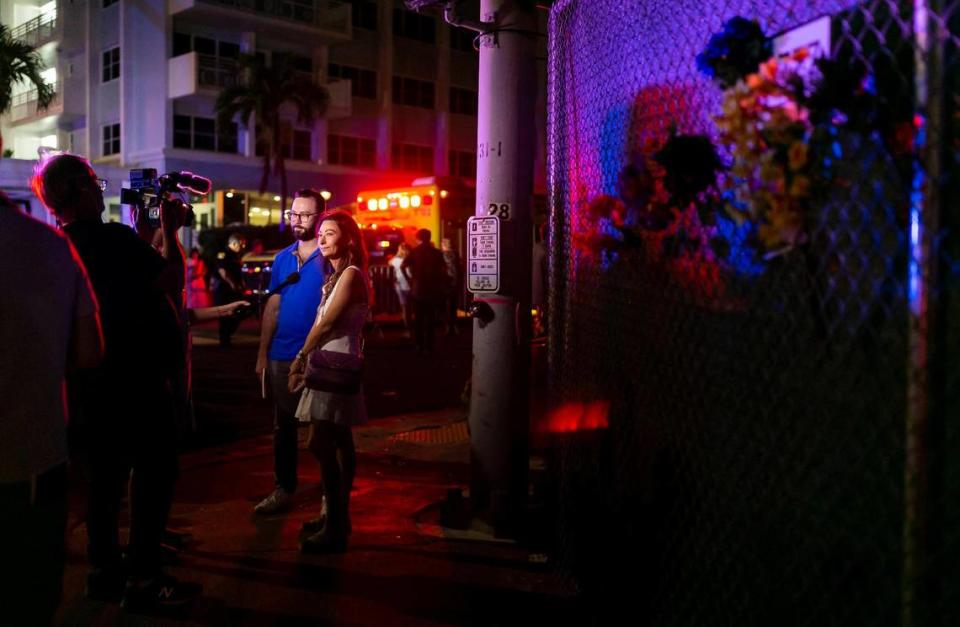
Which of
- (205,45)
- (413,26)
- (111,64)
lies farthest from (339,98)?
(111,64)

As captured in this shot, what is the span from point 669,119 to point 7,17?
151ft

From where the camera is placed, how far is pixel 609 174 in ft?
13.3

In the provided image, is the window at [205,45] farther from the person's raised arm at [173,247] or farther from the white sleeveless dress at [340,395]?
the white sleeveless dress at [340,395]

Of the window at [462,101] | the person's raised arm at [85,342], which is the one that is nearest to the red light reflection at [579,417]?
the person's raised arm at [85,342]

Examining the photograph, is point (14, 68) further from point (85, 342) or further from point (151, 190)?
point (85, 342)

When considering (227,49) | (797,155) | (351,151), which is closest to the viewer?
(797,155)

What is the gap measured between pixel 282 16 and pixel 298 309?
33.1 m

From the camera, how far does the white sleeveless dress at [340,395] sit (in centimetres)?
486

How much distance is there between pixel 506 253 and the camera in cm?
517

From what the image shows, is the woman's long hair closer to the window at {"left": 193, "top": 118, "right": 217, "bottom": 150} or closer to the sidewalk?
the sidewalk

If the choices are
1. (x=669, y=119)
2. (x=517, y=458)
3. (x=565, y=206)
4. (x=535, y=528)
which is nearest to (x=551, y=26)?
(x=565, y=206)

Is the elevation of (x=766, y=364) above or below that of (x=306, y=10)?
below

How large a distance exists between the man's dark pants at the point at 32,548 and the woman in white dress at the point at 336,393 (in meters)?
2.30

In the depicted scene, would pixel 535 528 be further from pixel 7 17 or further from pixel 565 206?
pixel 7 17
